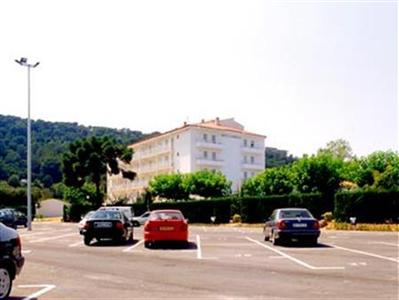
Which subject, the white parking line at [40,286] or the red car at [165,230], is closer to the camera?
the white parking line at [40,286]

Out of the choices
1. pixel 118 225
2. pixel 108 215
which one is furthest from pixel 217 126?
pixel 118 225

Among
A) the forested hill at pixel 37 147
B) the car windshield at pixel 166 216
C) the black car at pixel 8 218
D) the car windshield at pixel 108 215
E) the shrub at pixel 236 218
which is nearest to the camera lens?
the car windshield at pixel 166 216

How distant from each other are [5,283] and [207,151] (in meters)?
83.7

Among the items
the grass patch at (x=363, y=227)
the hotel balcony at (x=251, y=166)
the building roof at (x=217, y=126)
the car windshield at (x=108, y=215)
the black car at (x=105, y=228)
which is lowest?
the grass patch at (x=363, y=227)

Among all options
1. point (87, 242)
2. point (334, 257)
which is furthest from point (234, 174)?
point (334, 257)

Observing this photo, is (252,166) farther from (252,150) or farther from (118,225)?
(118,225)

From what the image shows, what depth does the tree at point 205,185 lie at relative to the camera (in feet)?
238

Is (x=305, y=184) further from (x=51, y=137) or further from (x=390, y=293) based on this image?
(x=51, y=137)

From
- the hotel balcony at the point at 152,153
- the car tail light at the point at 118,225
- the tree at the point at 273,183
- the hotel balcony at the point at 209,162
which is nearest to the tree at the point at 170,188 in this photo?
the tree at the point at 273,183

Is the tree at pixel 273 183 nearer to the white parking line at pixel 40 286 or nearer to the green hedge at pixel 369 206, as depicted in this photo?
the green hedge at pixel 369 206

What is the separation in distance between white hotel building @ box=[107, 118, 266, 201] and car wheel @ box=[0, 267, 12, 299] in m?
81.1

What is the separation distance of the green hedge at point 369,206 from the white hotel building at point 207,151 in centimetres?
5271

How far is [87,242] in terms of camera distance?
24984 millimetres

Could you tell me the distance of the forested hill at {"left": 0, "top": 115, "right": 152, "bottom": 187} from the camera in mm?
100188
